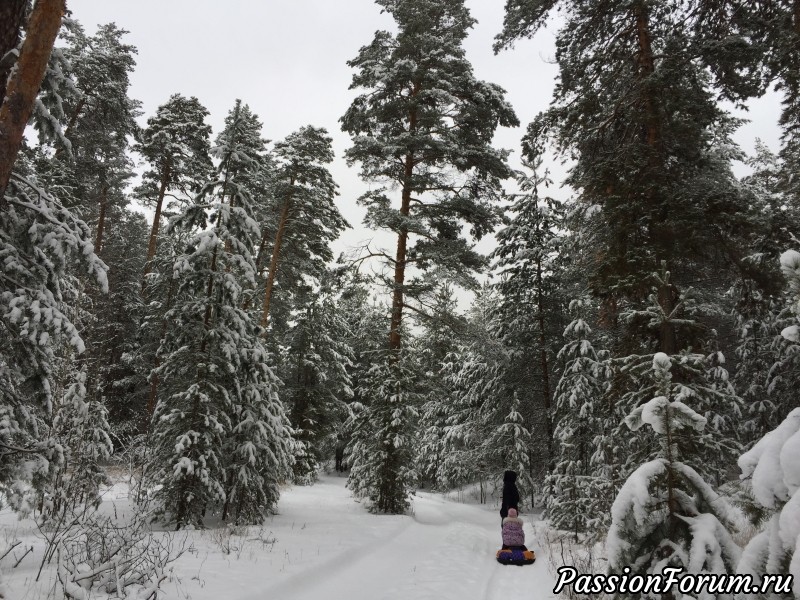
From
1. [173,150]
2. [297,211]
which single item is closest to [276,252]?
[297,211]

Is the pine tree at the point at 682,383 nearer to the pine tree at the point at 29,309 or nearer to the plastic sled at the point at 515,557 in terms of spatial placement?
the plastic sled at the point at 515,557

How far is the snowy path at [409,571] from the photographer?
6.54 metres

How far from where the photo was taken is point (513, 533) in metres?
9.39

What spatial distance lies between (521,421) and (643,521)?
1584 centimetres

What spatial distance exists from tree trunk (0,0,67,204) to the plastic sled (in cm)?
999

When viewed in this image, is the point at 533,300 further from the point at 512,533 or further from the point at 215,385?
the point at 215,385

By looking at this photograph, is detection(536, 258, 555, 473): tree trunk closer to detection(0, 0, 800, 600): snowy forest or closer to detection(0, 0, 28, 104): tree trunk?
detection(0, 0, 800, 600): snowy forest

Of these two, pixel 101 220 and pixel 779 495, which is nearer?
pixel 779 495

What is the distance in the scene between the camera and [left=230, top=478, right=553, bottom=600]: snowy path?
21.5 feet

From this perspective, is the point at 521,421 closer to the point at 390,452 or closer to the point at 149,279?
the point at 390,452

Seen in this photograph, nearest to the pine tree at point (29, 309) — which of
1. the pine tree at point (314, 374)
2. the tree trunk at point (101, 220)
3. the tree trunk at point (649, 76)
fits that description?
the tree trunk at point (649, 76)

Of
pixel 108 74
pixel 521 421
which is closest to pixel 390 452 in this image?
pixel 521 421

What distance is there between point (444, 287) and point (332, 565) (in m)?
9.41

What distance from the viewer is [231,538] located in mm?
8578
